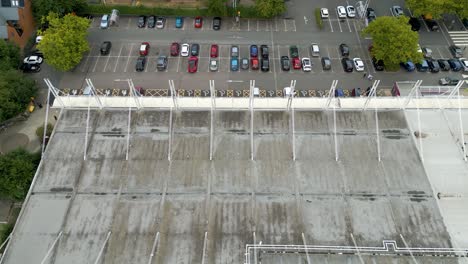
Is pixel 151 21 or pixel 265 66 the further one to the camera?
pixel 151 21

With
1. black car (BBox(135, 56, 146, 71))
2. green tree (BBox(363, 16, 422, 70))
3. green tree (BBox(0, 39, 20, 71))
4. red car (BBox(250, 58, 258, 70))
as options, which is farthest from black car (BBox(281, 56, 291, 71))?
green tree (BBox(0, 39, 20, 71))

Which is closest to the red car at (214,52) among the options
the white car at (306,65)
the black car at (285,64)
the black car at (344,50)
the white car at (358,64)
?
the black car at (285,64)

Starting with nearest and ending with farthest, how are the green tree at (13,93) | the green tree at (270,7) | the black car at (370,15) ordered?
1. the green tree at (13,93)
2. the green tree at (270,7)
3. the black car at (370,15)

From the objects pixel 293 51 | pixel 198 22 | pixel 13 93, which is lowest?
pixel 13 93

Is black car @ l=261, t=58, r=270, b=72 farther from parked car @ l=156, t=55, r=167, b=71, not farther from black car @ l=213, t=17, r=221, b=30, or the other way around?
parked car @ l=156, t=55, r=167, b=71

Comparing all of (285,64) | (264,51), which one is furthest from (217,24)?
(285,64)

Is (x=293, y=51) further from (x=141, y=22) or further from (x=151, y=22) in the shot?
(x=141, y=22)

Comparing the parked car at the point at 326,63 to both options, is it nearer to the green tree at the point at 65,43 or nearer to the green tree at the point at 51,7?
the green tree at the point at 65,43
